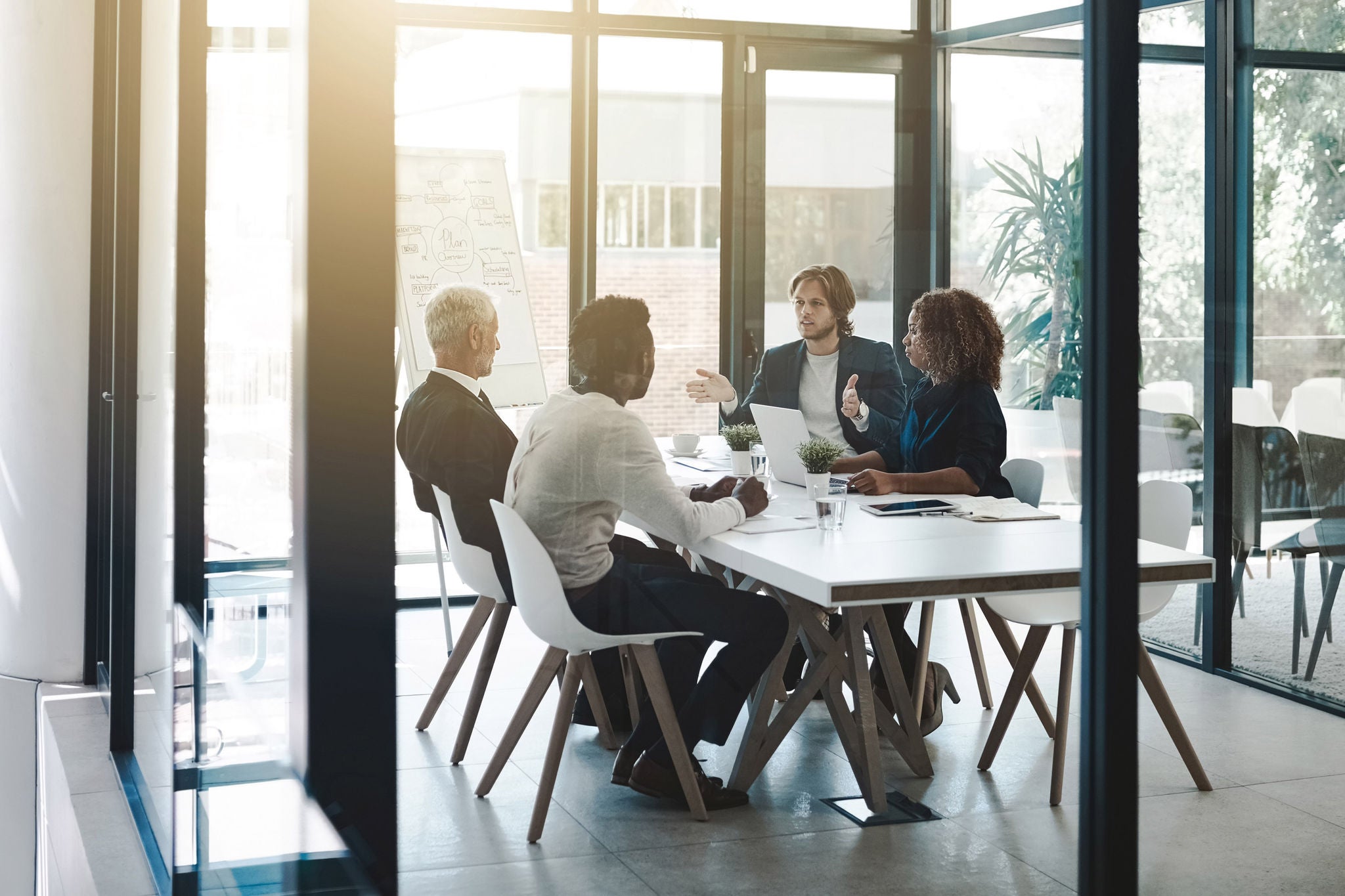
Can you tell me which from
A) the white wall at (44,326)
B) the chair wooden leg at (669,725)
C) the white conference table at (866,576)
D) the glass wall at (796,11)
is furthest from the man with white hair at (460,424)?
the white wall at (44,326)

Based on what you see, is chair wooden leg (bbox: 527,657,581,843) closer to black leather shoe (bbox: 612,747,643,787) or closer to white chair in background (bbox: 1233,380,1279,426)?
black leather shoe (bbox: 612,747,643,787)

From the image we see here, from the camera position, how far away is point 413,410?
1.80 metres

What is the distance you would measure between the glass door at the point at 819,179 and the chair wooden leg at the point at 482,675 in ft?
2.19

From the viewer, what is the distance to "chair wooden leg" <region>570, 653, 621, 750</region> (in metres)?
2.87

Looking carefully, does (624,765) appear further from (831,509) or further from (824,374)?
(824,374)

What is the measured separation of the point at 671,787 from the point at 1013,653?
1.08 meters

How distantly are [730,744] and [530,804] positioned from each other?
106cm

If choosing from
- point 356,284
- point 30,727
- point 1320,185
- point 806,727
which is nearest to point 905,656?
point 806,727

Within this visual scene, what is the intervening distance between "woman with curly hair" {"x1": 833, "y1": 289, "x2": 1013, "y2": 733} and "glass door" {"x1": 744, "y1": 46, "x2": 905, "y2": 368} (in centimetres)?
15

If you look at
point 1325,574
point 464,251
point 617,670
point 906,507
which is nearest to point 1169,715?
point 1325,574

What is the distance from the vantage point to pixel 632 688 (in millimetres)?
3268

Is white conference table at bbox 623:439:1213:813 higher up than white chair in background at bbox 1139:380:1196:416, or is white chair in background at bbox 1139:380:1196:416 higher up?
white chair in background at bbox 1139:380:1196:416

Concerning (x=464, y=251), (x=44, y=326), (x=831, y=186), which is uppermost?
(x=831, y=186)

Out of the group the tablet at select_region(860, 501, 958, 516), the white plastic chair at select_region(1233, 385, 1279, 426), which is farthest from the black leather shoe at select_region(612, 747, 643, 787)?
the white plastic chair at select_region(1233, 385, 1279, 426)
